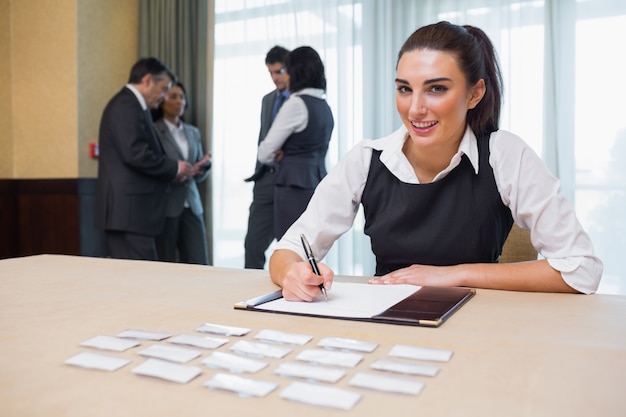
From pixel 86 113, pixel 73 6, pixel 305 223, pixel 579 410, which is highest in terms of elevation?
pixel 73 6

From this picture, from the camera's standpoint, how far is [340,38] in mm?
4207

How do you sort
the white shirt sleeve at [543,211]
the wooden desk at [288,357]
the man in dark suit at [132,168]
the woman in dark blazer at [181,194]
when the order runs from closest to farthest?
the wooden desk at [288,357] → the white shirt sleeve at [543,211] → the man in dark suit at [132,168] → the woman in dark blazer at [181,194]

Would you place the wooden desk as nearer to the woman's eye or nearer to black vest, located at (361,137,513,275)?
black vest, located at (361,137,513,275)

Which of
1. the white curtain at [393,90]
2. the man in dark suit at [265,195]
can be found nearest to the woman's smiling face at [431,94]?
the man in dark suit at [265,195]

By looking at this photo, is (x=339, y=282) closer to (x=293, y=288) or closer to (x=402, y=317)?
(x=293, y=288)

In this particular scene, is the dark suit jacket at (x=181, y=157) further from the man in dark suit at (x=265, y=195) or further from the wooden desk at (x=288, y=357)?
the wooden desk at (x=288, y=357)

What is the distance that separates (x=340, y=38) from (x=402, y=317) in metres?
3.48

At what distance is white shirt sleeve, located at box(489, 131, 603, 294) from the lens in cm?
129

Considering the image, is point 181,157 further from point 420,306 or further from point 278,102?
point 420,306

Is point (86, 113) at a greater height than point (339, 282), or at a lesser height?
greater

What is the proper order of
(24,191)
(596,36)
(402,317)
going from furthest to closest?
(24,191), (596,36), (402,317)

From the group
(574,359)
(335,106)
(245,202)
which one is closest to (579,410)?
(574,359)

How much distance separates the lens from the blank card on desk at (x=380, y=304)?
100cm

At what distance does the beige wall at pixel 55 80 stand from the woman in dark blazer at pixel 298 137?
167 centimetres
